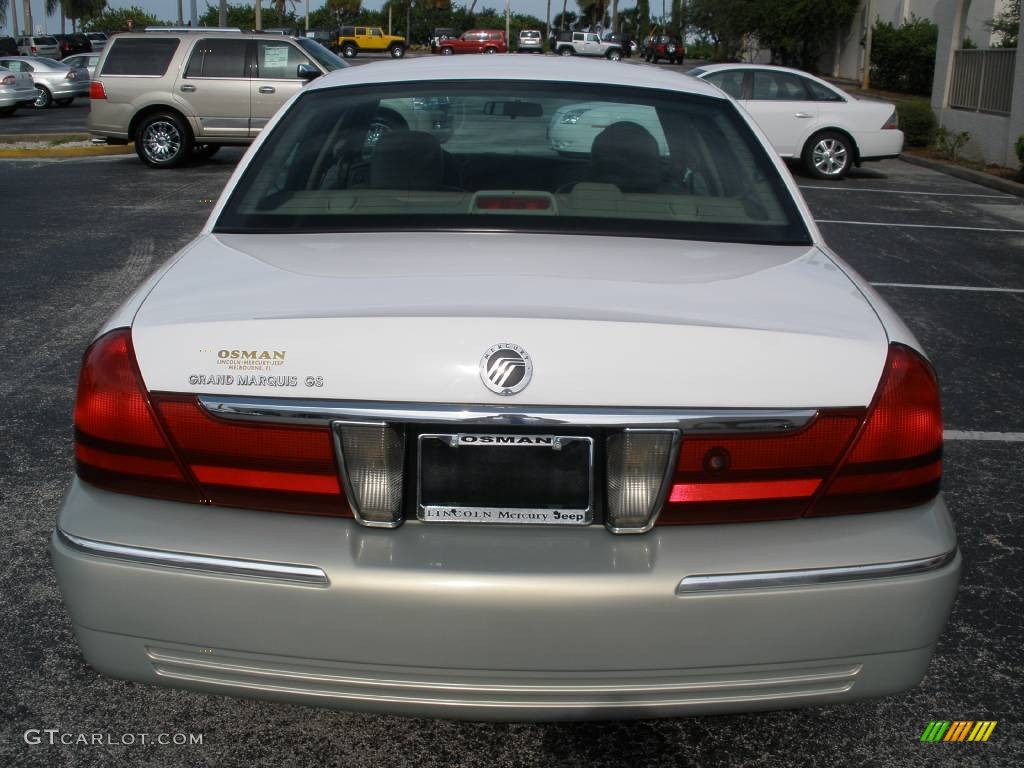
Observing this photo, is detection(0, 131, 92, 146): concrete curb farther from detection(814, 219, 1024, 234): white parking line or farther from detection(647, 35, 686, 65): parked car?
detection(647, 35, 686, 65): parked car

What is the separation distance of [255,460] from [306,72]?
47.9 feet

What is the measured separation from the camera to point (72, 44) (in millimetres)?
58469

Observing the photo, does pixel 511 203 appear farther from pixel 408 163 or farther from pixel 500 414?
pixel 500 414

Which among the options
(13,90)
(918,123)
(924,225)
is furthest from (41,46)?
(924,225)

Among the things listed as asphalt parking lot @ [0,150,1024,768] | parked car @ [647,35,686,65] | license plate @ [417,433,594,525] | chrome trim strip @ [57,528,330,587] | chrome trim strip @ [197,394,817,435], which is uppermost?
parked car @ [647,35,686,65]

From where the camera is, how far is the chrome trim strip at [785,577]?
2.12 meters

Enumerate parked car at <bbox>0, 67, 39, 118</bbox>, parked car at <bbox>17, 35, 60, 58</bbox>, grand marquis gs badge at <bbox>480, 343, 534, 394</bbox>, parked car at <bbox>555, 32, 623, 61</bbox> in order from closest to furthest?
grand marquis gs badge at <bbox>480, 343, 534, 394</bbox> → parked car at <bbox>0, 67, 39, 118</bbox> → parked car at <bbox>17, 35, 60, 58</bbox> → parked car at <bbox>555, 32, 623, 61</bbox>

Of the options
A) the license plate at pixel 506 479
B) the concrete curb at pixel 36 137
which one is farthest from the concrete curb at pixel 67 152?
the license plate at pixel 506 479

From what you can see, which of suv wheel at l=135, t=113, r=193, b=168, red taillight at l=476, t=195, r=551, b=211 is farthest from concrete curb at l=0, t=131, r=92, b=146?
red taillight at l=476, t=195, r=551, b=211

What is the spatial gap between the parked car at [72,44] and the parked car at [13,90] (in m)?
29.1

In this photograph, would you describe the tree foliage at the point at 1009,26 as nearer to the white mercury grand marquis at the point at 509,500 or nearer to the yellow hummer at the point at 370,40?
the white mercury grand marquis at the point at 509,500

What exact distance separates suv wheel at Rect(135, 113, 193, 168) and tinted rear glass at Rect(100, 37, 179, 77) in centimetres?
68

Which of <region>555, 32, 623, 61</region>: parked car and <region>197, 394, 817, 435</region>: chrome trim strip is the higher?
<region>555, 32, 623, 61</region>: parked car

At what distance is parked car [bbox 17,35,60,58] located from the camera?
5441 cm
